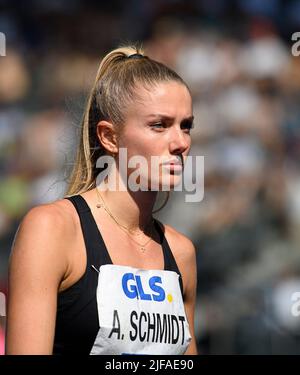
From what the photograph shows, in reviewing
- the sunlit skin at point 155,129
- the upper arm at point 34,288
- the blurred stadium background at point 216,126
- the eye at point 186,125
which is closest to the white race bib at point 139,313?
the upper arm at point 34,288

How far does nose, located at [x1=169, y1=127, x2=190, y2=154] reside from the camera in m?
2.75

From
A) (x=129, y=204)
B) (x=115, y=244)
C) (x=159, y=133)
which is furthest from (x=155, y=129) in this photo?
(x=115, y=244)

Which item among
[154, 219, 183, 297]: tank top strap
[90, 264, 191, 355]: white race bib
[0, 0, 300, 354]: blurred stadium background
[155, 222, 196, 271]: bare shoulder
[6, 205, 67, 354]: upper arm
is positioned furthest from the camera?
[0, 0, 300, 354]: blurred stadium background

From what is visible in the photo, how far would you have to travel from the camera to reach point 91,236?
270 cm

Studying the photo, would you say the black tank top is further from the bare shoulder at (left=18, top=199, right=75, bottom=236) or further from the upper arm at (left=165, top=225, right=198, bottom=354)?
the upper arm at (left=165, top=225, right=198, bottom=354)

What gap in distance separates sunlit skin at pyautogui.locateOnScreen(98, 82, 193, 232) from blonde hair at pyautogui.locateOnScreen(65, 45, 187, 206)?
34 millimetres

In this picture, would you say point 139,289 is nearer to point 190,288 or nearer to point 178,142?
point 190,288

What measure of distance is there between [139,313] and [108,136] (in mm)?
630

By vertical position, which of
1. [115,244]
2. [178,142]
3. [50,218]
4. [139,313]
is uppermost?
[178,142]

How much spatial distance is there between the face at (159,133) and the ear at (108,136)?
4cm

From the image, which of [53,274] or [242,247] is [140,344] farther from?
[242,247]

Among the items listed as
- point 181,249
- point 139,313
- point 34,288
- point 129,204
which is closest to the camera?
point 34,288

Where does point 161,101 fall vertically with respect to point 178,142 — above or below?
above

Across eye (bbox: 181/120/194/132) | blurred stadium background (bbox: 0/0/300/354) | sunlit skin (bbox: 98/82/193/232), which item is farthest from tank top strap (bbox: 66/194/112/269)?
blurred stadium background (bbox: 0/0/300/354)
